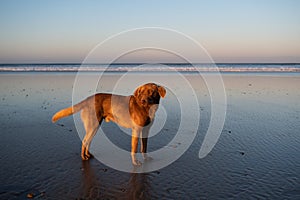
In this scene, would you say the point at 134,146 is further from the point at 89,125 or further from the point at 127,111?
the point at 89,125

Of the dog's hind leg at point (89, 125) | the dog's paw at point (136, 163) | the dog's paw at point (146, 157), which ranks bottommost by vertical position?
the dog's paw at point (136, 163)

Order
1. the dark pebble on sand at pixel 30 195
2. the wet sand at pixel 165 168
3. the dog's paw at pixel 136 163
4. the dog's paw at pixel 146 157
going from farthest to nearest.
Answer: the dog's paw at pixel 146 157
the dog's paw at pixel 136 163
the wet sand at pixel 165 168
the dark pebble on sand at pixel 30 195

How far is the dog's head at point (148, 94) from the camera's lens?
5.88 metres

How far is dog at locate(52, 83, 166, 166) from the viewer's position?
596cm

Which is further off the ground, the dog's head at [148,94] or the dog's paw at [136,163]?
the dog's head at [148,94]

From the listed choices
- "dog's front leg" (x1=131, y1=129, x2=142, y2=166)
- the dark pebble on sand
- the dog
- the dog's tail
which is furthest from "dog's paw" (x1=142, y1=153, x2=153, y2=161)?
the dark pebble on sand

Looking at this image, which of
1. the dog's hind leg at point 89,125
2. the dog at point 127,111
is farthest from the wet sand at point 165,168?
the dog at point 127,111

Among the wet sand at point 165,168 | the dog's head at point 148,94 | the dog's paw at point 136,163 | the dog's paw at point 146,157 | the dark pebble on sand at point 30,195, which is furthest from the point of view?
the dog's paw at point 146,157

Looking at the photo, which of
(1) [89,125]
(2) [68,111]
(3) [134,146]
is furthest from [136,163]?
(2) [68,111]

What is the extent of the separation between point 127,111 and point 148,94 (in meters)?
0.71

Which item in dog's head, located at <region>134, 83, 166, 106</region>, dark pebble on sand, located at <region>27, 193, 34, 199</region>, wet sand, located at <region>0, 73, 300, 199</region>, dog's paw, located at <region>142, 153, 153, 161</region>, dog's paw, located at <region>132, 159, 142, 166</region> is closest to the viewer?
dark pebble on sand, located at <region>27, 193, 34, 199</region>

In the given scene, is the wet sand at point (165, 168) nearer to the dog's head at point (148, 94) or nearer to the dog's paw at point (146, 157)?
the dog's paw at point (146, 157)

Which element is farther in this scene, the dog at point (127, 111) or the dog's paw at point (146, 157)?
the dog's paw at point (146, 157)

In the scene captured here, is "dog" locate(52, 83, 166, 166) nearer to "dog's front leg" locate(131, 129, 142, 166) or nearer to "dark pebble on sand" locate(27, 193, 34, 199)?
"dog's front leg" locate(131, 129, 142, 166)
